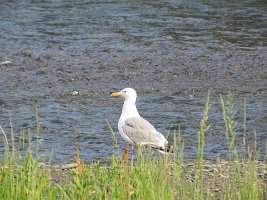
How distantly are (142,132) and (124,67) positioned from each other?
518 cm

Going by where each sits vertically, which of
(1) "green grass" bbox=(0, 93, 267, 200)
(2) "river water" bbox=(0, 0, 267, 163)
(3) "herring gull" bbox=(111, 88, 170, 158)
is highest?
(1) "green grass" bbox=(0, 93, 267, 200)

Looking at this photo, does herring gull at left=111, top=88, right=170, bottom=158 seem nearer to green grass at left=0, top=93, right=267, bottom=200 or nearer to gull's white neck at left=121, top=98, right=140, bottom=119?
gull's white neck at left=121, top=98, right=140, bottom=119

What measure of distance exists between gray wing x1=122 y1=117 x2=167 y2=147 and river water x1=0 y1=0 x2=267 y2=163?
17.8 inches

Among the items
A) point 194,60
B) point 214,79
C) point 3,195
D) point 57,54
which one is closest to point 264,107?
point 214,79

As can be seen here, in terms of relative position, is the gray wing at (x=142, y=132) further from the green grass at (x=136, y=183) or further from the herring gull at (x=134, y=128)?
the green grass at (x=136, y=183)

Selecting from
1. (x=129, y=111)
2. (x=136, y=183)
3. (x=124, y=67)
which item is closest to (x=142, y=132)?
(x=129, y=111)

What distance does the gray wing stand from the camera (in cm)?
915

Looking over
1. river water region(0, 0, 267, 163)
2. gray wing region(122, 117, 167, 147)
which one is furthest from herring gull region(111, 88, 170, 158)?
river water region(0, 0, 267, 163)

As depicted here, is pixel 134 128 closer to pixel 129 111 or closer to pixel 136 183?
pixel 129 111

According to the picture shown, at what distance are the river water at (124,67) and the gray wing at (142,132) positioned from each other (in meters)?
0.45

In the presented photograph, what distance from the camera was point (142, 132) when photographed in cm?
942

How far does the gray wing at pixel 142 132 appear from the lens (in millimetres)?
9153

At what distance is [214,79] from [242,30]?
3157 mm

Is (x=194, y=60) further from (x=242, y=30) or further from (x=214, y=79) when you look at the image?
(x=242, y=30)
